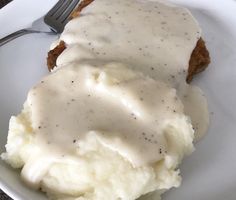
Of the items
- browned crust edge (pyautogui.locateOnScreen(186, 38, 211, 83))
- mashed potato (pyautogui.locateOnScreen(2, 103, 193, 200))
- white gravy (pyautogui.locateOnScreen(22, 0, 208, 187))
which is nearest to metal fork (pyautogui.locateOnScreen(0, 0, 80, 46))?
white gravy (pyautogui.locateOnScreen(22, 0, 208, 187))

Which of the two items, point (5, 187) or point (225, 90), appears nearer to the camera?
point (5, 187)

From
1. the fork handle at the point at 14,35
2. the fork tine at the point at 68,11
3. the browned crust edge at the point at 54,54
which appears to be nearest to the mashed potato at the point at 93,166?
the browned crust edge at the point at 54,54

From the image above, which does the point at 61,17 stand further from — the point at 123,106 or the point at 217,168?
the point at 217,168

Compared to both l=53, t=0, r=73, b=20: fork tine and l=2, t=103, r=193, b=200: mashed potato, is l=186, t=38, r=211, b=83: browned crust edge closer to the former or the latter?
l=2, t=103, r=193, b=200: mashed potato

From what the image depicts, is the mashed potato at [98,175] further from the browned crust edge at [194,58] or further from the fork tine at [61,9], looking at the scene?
the fork tine at [61,9]

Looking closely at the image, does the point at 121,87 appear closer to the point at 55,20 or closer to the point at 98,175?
the point at 98,175

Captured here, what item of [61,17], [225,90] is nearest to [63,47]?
[61,17]
